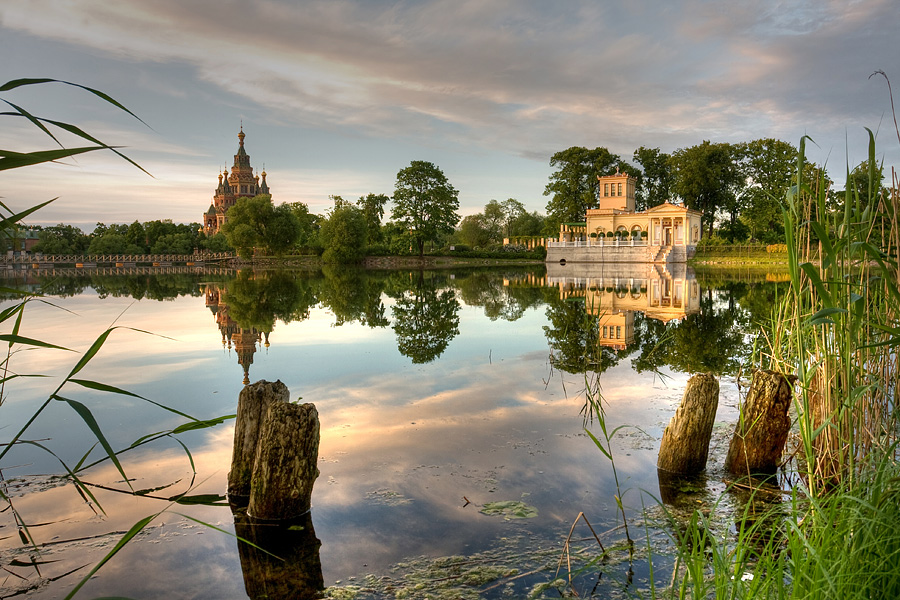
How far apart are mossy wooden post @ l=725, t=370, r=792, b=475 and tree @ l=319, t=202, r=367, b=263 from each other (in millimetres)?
47985

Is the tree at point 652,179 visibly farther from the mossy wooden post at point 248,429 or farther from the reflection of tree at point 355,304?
the mossy wooden post at point 248,429

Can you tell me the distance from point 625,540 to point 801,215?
233 centimetres

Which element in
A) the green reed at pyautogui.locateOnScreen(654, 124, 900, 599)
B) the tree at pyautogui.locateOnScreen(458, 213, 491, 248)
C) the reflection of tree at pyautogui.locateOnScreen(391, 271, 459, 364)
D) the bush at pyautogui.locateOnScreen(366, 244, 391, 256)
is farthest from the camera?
the tree at pyautogui.locateOnScreen(458, 213, 491, 248)

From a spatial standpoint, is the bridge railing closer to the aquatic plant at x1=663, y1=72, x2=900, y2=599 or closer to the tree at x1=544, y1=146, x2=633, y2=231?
the tree at x1=544, y1=146, x2=633, y2=231

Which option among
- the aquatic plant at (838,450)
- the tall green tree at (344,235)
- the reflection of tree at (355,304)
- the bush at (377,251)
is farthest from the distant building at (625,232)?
the aquatic plant at (838,450)

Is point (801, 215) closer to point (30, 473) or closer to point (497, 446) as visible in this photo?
point (497, 446)

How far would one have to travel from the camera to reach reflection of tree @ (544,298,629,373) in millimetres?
9158

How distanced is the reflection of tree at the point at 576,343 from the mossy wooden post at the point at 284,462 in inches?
131

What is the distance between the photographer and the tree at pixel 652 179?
61.0 metres

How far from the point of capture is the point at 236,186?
345 ft

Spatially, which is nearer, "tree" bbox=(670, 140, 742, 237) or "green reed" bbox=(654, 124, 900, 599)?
"green reed" bbox=(654, 124, 900, 599)

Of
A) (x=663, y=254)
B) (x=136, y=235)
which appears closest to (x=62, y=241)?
(x=136, y=235)

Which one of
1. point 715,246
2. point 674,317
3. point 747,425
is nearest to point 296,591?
point 747,425

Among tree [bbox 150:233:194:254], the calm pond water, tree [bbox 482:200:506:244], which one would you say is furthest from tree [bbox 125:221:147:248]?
the calm pond water
